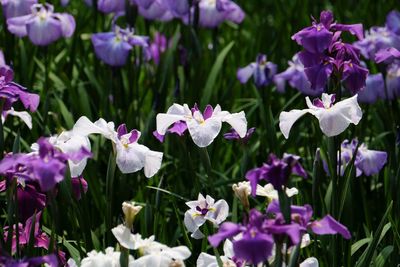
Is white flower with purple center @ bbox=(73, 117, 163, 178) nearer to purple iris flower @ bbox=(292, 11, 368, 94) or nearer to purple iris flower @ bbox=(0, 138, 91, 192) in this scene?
purple iris flower @ bbox=(0, 138, 91, 192)

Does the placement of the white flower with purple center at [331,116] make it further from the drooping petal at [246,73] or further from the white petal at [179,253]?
the drooping petal at [246,73]

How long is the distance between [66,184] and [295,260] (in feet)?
1.94

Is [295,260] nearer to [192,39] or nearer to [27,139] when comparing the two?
[27,139]

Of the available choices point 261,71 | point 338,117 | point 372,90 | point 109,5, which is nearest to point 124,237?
point 338,117

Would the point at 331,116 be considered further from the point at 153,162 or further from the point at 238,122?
the point at 153,162

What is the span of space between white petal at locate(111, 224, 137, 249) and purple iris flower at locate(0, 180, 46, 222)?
1.23ft

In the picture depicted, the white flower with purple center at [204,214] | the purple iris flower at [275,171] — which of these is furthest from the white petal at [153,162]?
the purple iris flower at [275,171]

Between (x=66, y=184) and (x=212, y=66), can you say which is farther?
(x=212, y=66)

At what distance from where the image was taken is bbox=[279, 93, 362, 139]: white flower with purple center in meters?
1.76

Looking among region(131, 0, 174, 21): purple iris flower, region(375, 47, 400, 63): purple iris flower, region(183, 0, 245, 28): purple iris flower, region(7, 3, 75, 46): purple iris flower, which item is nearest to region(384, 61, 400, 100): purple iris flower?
region(375, 47, 400, 63): purple iris flower

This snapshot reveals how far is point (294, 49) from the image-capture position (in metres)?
3.76

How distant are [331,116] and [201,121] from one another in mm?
291

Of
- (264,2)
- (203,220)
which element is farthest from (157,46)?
(203,220)

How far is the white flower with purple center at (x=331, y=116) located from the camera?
1762mm
